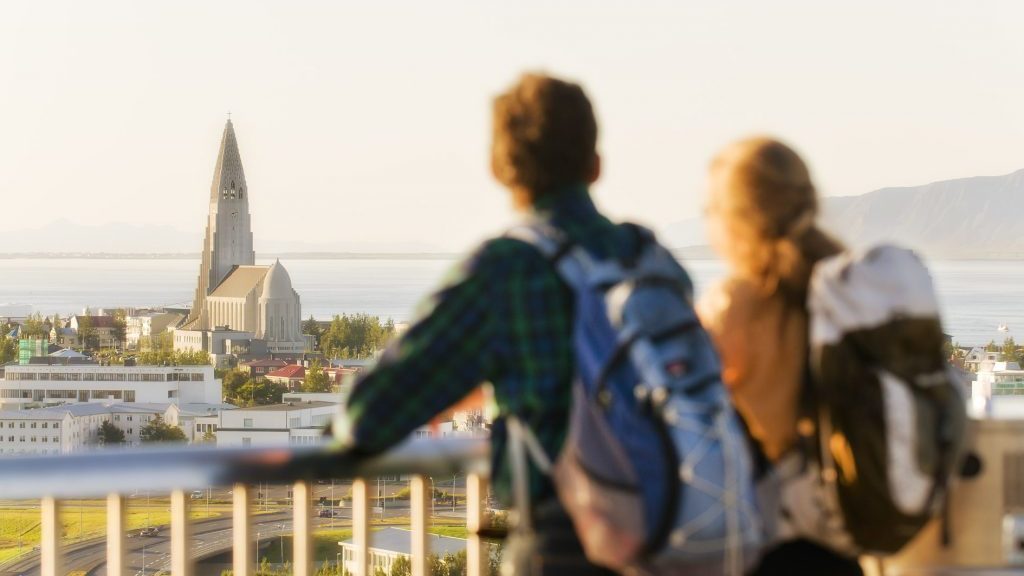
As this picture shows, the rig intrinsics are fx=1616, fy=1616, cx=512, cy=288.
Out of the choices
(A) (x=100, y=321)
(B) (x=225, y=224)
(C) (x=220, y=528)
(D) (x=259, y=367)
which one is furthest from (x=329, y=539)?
(B) (x=225, y=224)

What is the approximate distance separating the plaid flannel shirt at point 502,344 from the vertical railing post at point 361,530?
59 cm

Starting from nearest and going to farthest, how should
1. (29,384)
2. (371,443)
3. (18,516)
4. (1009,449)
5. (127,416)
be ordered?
(371,443) → (1009,449) → (18,516) → (127,416) → (29,384)

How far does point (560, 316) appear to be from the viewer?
1493 mm

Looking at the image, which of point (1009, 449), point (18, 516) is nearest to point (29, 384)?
point (18, 516)

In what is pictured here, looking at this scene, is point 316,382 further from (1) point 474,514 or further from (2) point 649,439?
(2) point 649,439

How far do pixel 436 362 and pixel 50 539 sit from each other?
68cm

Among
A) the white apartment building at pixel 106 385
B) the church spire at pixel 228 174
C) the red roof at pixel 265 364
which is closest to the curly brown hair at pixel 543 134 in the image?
the white apartment building at pixel 106 385

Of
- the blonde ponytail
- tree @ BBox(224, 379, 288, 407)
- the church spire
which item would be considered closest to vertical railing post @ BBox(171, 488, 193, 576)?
the blonde ponytail

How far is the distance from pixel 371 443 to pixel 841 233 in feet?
1.74

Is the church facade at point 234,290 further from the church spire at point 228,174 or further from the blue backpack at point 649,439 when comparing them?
the blue backpack at point 649,439

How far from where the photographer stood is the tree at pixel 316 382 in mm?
77250

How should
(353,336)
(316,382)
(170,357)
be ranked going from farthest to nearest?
(353,336)
(170,357)
(316,382)

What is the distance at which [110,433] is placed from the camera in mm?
73625

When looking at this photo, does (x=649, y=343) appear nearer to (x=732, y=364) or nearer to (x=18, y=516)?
(x=732, y=364)
